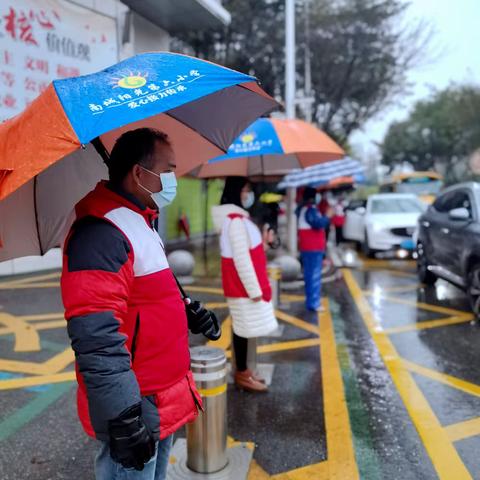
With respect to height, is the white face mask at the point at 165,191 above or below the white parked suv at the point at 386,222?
above

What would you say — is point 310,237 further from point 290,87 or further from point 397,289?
point 290,87

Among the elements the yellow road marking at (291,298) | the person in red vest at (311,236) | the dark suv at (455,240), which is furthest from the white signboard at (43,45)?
the dark suv at (455,240)

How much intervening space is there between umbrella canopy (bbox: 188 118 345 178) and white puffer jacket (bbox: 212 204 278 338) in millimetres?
870

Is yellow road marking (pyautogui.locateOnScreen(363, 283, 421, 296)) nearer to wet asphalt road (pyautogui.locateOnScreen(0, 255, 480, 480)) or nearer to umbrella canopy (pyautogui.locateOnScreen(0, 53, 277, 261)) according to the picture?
wet asphalt road (pyautogui.locateOnScreen(0, 255, 480, 480))

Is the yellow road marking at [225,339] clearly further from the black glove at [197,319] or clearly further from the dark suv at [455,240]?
the dark suv at [455,240]

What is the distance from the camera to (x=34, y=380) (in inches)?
177

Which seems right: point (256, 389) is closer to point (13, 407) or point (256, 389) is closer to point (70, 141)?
point (13, 407)

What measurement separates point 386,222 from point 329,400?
344 inches

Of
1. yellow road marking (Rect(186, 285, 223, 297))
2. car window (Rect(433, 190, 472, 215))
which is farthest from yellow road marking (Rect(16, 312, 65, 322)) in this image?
car window (Rect(433, 190, 472, 215))

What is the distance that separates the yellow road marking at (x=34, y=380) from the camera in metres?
4.36

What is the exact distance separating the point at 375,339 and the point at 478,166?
30.7 metres

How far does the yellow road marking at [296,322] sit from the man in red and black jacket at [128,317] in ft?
13.3

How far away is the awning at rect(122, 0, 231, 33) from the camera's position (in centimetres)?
855

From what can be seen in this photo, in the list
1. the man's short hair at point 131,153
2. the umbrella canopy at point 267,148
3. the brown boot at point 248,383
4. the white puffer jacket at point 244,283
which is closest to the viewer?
the man's short hair at point 131,153
